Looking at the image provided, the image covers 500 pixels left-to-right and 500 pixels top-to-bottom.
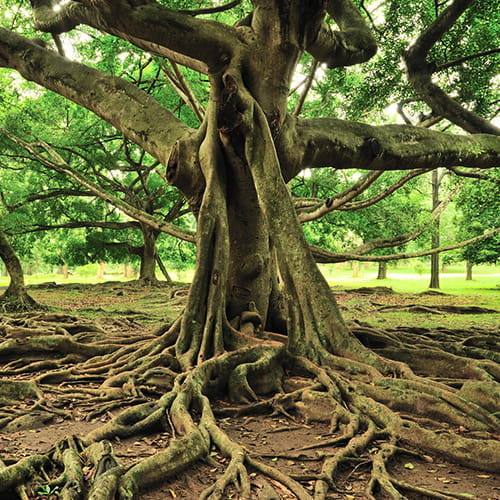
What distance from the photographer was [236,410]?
3.79 metres

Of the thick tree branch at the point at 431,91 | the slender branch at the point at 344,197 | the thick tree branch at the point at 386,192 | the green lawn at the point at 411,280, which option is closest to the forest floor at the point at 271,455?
the slender branch at the point at 344,197

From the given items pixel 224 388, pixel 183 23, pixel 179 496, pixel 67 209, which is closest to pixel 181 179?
pixel 183 23

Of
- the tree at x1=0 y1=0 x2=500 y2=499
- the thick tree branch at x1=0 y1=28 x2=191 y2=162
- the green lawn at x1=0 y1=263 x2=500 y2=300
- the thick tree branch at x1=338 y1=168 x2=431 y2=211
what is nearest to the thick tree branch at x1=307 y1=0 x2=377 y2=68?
the tree at x1=0 y1=0 x2=500 y2=499

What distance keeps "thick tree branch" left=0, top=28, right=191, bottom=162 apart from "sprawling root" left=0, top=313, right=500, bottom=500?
2.61 metres

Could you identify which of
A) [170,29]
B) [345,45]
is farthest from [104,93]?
[345,45]

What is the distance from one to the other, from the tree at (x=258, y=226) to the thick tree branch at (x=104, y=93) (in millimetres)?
20

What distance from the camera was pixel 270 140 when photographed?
491cm

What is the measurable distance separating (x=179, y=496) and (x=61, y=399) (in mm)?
2124

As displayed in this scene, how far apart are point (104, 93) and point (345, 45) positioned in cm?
354

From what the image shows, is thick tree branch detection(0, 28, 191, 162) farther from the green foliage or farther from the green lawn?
the green lawn

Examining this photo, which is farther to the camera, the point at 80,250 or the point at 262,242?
the point at 80,250

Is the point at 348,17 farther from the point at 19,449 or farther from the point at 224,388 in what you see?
the point at 19,449

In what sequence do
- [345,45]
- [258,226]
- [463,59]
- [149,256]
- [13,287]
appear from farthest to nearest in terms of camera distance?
[149,256] < [13,287] < [463,59] < [345,45] < [258,226]

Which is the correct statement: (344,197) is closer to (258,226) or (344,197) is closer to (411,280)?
(258,226)
